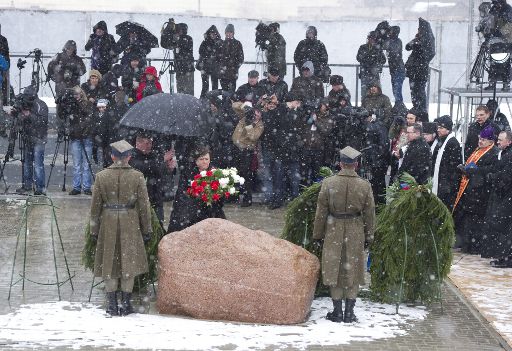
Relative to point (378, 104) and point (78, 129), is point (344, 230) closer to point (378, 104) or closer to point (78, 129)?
point (378, 104)

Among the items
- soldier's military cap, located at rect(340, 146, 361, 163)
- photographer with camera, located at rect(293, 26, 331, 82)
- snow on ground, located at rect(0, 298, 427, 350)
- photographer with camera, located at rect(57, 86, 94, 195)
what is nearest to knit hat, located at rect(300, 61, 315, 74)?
photographer with camera, located at rect(293, 26, 331, 82)

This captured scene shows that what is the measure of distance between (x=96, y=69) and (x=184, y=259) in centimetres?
1174

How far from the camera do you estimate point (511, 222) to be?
47.1ft

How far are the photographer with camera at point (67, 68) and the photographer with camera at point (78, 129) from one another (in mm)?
2300

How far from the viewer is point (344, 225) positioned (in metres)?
10.8

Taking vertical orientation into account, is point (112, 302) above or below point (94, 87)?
below

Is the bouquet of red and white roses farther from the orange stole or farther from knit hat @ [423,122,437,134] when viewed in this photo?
knit hat @ [423,122,437,134]

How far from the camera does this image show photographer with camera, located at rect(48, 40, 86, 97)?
69.3 ft

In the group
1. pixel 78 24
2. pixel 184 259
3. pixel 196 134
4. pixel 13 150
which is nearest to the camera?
pixel 184 259

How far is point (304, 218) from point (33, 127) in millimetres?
8456

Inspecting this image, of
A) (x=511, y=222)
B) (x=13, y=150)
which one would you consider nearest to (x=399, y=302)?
(x=511, y=222)

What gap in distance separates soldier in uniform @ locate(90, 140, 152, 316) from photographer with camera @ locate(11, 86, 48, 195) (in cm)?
807

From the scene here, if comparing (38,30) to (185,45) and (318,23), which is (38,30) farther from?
(318,23)

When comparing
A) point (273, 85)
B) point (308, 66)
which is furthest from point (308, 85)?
point (273, 85)
